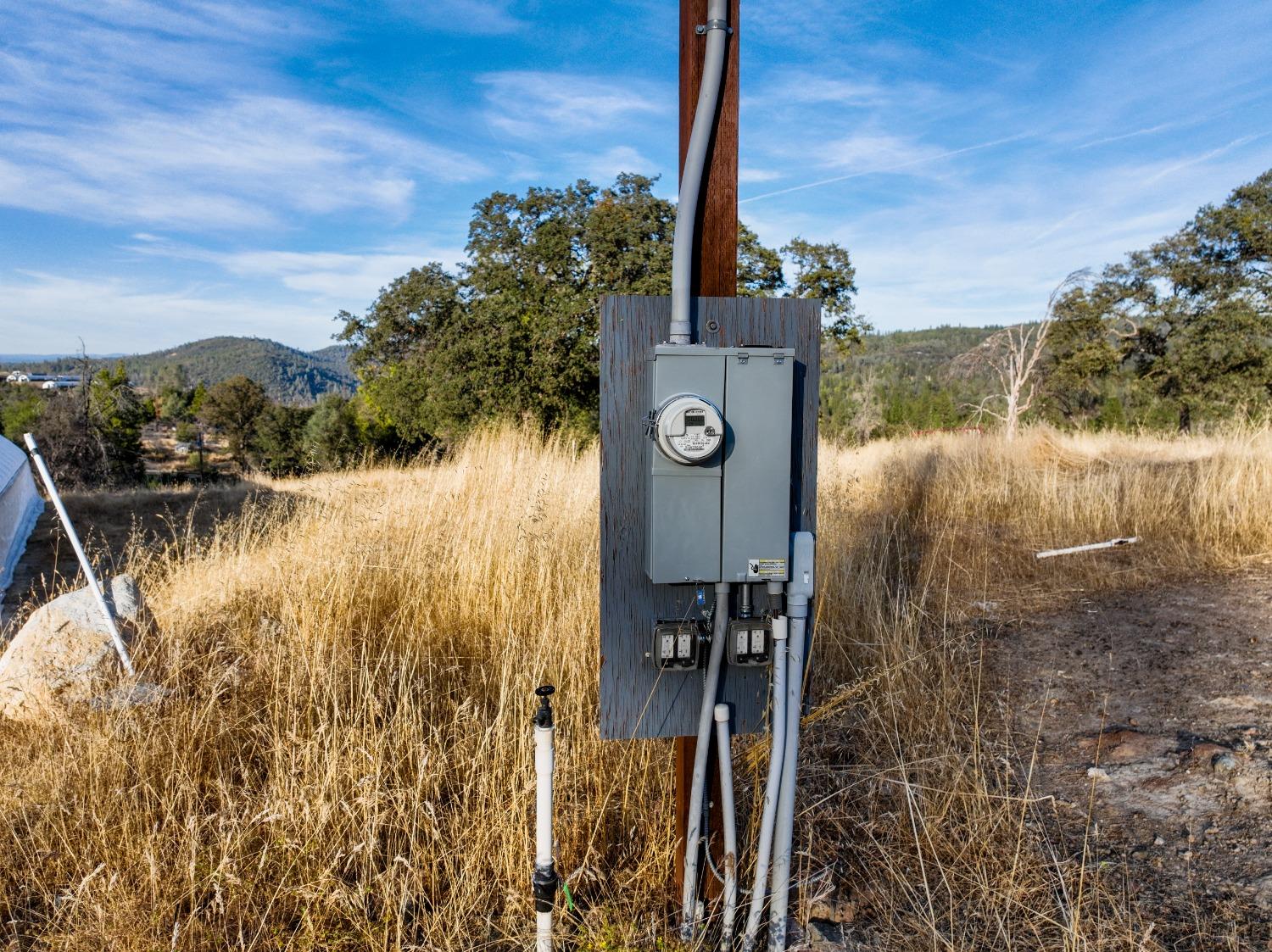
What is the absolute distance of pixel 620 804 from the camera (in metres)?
2.48

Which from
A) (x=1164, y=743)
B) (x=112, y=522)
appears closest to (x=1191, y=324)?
(x=1164, y=743)

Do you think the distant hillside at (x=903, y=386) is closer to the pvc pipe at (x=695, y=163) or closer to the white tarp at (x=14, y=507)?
the white tarp at (x=14, y=507)

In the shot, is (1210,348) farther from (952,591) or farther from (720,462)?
(720,462)

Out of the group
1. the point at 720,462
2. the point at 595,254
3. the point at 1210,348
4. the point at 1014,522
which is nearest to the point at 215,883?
the point at 720,462

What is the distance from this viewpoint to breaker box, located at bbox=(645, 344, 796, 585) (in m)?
1.69

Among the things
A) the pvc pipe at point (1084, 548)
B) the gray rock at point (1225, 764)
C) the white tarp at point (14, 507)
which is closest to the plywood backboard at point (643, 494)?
the gray rock at point (1225, 764)

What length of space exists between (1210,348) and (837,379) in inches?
583

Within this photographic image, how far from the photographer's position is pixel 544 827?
5.56ft

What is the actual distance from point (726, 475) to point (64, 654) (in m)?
3.33

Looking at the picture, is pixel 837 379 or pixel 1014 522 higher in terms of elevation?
pixel 837 379

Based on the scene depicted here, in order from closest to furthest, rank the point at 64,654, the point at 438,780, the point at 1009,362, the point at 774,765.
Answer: the point at 774,765
the point at 438,780
the point at 64,654
the point at 1009,362

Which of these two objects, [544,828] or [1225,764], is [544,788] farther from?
[1225,764]

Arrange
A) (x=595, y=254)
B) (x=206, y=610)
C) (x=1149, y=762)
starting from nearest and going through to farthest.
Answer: (x=1149, y=762) → (x=206, y=610) → (x=595, y=254)

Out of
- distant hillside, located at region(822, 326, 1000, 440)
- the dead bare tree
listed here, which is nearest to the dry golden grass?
the dead bare tree
